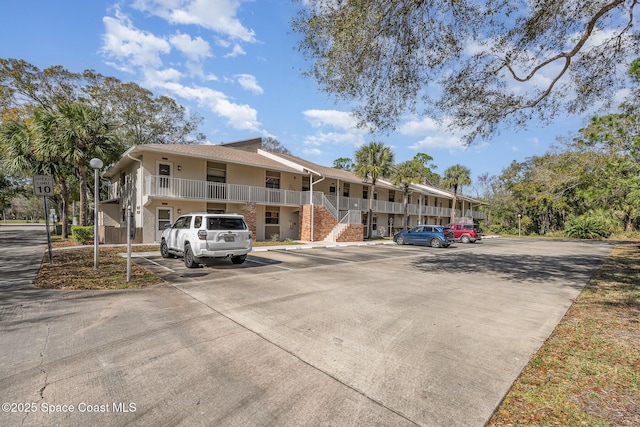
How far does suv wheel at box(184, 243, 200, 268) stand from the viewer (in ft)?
32.7

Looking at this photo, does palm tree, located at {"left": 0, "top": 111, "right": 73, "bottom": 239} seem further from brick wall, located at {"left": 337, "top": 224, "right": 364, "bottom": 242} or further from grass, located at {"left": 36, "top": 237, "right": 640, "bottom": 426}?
brick wall, located at {"left": 337, "top": 224, "right": 364, "bottom": 242}

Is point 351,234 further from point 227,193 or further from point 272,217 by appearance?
point 227,193

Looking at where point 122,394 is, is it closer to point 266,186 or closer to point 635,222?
point 266,186

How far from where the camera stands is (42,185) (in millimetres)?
9734

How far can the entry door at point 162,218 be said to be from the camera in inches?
701

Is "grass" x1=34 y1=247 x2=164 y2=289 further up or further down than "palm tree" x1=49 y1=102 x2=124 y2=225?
further down

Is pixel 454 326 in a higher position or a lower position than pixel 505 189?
lower

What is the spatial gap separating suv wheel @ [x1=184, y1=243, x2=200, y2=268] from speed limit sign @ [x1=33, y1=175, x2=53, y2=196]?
4.52 metres

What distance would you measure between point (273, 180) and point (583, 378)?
21208 millimetres

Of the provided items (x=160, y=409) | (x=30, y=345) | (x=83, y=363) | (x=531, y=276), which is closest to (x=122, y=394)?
(x=160, y=409)

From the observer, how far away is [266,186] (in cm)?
2267

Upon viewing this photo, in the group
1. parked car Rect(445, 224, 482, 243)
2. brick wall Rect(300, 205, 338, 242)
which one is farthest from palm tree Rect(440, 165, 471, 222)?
brick wall Rect(300, 205, 338, 242)

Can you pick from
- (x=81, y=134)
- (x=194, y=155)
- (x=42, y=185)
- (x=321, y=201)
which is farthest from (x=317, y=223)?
(x=42, y=185)

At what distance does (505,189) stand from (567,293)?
164ft
